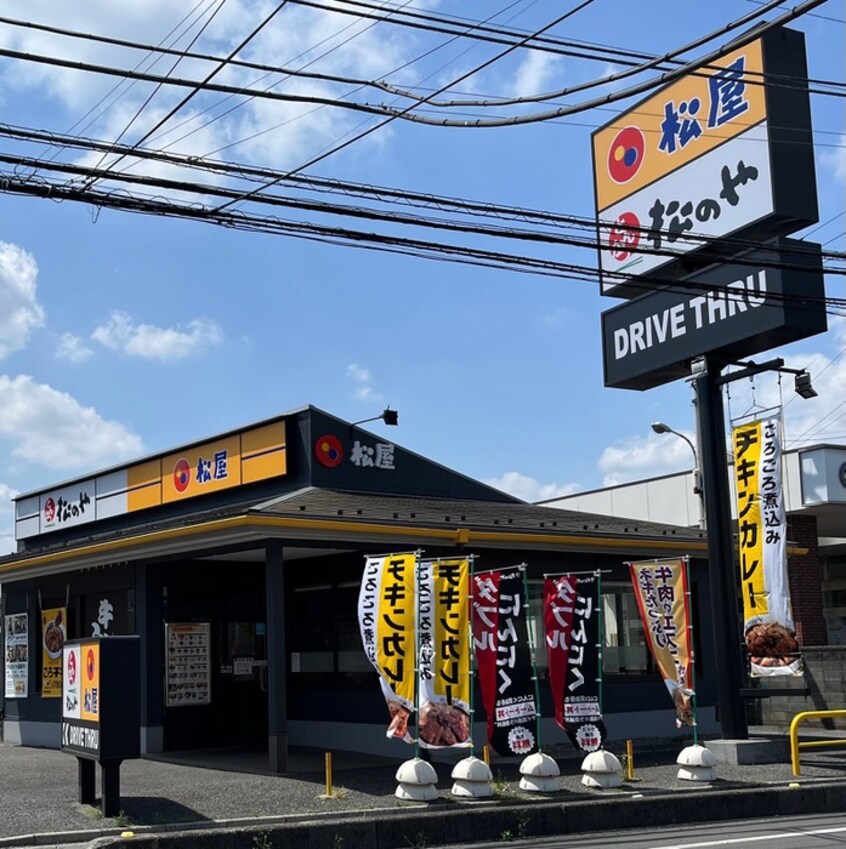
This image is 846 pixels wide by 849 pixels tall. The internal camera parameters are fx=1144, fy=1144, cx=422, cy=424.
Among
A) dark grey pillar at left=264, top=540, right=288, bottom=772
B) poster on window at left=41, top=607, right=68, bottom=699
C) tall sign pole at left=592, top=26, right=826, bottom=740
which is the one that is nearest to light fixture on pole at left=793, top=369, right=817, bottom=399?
tall sign pole at left=592, top=26, right=826, bottom=740

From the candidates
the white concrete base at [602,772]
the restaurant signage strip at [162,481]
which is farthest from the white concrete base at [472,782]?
the restaurant signage strip at [162,481]

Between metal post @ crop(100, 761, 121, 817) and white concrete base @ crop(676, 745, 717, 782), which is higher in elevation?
metal post @ crop(100, 761, 121, 817)

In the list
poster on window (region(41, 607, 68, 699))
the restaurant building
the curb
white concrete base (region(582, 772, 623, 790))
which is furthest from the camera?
poster on window (region(41, 607, 68, 699))

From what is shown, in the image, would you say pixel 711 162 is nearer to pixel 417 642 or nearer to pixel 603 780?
pixel 417 642

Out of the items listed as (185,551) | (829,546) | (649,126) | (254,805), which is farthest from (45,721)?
(829,546)

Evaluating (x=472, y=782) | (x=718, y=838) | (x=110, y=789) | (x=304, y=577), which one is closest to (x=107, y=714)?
(x=110, y=789)

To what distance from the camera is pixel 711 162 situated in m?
16.7

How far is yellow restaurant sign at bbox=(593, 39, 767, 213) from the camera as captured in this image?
52.4 feet

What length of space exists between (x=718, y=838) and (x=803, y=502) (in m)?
17.0

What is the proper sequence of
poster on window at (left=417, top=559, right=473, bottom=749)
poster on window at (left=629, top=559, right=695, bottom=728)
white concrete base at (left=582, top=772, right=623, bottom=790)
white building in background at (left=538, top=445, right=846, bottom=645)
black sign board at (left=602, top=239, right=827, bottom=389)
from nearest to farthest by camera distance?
1. poster on window at (left=417, top=559, right=473, bottom=749)
2. white concrete base at (left=582, top=772, right=623, bottom=790)
3. poster on window at (left=629, top=559, right=695, bottom=728)
4. black sign board at (left=602, top=239, right=827, bottom=389)
5. white building in background at (left=538, top=445, right=846, bottom=645)

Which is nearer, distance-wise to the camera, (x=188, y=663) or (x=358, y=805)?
(x=358, y=805)

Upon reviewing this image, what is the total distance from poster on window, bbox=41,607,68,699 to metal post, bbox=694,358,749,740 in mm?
11797

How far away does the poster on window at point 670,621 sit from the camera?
48.5 feet

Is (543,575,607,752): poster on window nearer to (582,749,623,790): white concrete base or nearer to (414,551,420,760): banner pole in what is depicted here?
(582,749,623,790): white concrete base
